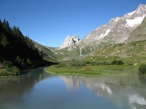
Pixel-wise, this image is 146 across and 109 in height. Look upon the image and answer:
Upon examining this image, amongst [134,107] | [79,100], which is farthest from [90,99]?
[134,107]

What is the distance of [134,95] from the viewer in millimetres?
57406

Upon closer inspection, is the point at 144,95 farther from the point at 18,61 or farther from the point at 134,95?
the point at 18,61

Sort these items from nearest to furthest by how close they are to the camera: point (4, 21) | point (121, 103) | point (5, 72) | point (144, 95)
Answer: point (121, 103) → point (144, 95) → point (5, 72) → point (4, 21)

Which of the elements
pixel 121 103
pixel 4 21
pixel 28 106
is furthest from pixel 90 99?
pixel 4 21

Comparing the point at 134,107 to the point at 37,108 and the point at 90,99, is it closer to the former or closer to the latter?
the point at 90,99

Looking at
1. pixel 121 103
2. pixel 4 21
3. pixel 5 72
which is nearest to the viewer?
pixel 121 103

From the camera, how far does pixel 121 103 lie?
159 feet

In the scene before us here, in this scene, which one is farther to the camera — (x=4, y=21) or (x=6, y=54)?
(x=4, y=21)

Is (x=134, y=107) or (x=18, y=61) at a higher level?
(x=18, y=61)

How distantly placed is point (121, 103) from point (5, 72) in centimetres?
6655

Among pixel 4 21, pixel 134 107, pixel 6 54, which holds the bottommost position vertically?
pixel 134 107

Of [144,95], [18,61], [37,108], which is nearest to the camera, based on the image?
[37,108]

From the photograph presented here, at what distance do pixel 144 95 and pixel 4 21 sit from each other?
151 m

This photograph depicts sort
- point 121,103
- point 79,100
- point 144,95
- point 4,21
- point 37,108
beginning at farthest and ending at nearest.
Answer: point 4,21 < point 144,95 < point 79,100 < point 121,103 < point 37,108
